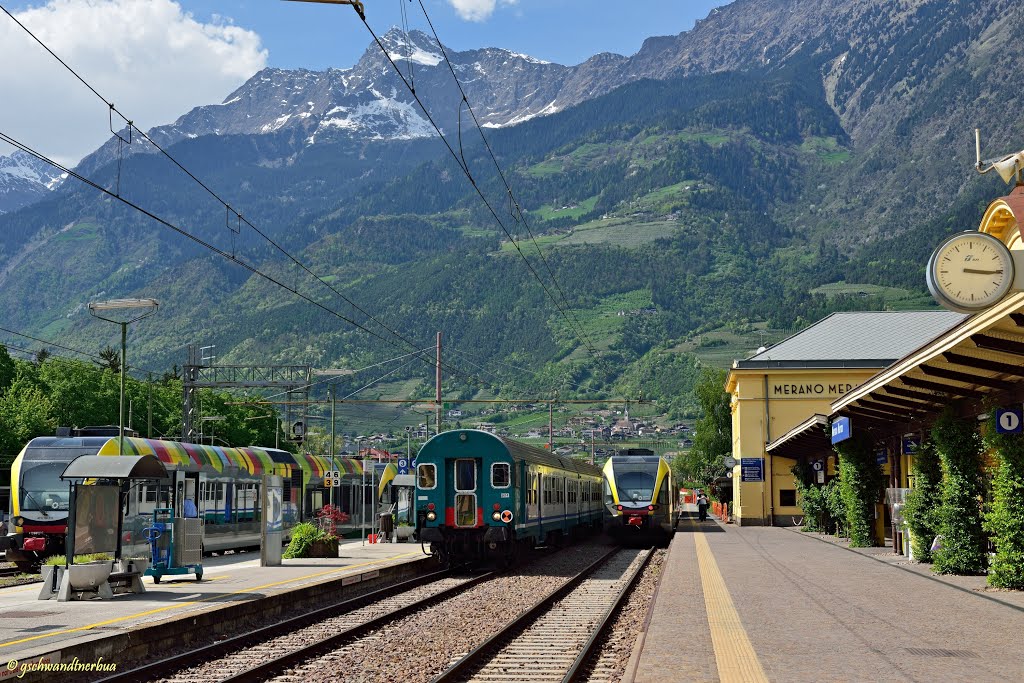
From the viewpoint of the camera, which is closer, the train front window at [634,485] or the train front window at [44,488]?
the train front window at [44,488]

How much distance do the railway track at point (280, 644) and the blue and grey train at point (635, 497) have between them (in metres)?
17.3

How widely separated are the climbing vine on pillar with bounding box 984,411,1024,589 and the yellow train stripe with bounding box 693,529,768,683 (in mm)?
4316

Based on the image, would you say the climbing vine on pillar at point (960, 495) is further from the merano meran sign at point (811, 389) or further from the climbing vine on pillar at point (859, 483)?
the merano meran sign at point (811, 389)

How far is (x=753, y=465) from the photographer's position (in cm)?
5825

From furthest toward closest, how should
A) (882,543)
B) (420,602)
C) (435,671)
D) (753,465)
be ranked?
(753,465)
(882,543)
(420,602)
(435,671)

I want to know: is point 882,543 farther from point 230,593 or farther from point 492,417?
point 492,417

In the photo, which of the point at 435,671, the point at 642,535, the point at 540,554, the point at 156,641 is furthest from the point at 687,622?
the point at 642,535

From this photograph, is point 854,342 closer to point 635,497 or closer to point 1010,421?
point 635,497

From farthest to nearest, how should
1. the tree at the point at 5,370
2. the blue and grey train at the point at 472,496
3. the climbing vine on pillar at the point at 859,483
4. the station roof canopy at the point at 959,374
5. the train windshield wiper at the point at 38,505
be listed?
the tree at the point at 5,370, the climbing vine on pillar at the point at 859,483, the blue and grey train at the point at 472,496, the train windshield wiper at the point at 38,505, the station roof canopy at the point at 959,374

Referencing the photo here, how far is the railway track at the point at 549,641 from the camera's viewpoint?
12.7 meters

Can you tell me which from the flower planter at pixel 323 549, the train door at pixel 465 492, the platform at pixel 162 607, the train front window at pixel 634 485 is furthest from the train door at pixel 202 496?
the train front window at pixel 634 485

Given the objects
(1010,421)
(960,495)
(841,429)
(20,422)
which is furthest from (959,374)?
(20,422)

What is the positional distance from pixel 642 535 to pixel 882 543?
8581 millimetres

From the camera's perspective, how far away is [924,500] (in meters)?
23.7
